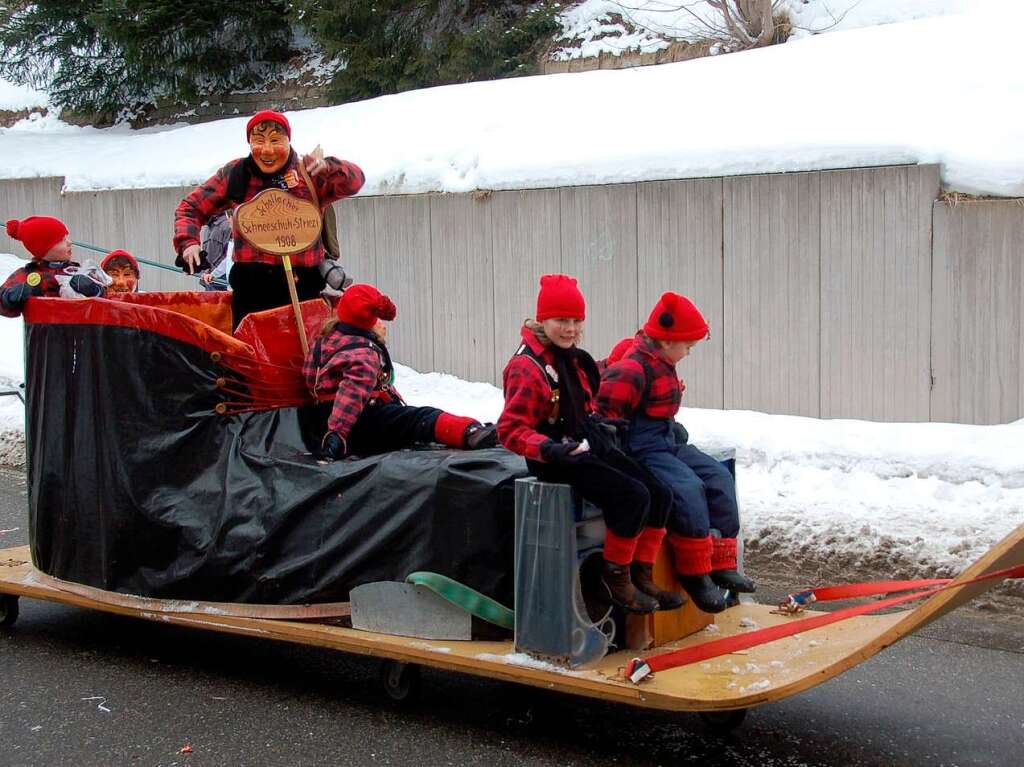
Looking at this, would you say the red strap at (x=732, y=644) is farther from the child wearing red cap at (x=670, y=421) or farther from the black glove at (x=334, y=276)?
the black glove at (x=334, y=276)

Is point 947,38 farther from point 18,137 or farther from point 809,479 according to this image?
point 18,137

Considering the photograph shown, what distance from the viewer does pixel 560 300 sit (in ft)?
14.3

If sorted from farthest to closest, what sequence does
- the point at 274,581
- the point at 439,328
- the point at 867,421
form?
the point at 439,328
the point at 867,421
the point at 274,581

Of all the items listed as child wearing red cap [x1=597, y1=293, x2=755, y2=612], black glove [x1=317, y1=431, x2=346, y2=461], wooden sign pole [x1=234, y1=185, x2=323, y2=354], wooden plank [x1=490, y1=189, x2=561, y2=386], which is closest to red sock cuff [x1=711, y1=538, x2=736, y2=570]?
child wearing red cap [x1=597, y1=293, x2=755, y2=612]

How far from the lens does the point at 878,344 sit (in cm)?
895

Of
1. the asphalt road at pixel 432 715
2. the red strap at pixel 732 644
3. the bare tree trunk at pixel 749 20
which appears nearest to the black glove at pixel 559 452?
the red strap at pixel 732 644

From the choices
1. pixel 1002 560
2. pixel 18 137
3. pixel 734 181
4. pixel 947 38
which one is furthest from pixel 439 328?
pixel 18 137

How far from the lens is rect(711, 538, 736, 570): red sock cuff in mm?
4617

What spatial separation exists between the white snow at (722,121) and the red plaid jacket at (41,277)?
16.9 ft

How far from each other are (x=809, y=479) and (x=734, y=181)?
9.83 ft

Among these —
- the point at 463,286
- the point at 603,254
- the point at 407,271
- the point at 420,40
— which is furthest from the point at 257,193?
the point at 420,40

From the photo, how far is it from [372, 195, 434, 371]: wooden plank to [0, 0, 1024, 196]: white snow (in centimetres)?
24

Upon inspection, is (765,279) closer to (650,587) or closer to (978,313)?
(978,313)

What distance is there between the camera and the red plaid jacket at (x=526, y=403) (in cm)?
428
